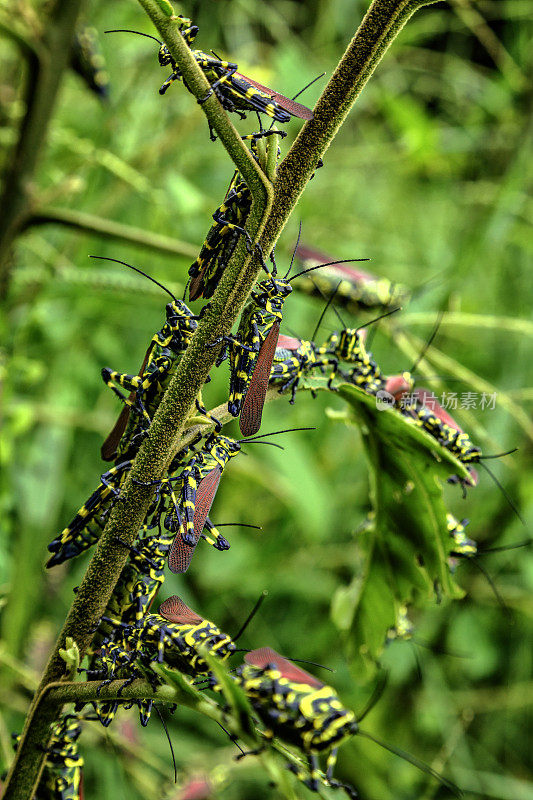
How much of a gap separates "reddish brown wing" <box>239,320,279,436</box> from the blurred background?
57 centimetres

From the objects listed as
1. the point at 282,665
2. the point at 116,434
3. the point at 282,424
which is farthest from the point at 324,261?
the point at 282,424

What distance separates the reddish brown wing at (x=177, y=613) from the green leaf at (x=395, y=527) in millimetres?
170

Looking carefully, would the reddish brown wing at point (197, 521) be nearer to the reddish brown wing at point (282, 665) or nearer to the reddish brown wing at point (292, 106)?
the reddish brown wing at point (282, 665)

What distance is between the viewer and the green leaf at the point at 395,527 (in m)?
0.50

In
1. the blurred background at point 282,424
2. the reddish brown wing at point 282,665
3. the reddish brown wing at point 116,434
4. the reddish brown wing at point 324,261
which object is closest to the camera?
the reddish brown wing at point 282,665

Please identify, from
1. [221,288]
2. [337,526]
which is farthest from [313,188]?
[221,288]

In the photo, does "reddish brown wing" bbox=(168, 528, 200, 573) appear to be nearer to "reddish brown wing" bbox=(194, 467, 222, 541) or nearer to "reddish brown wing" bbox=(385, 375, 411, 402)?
"reddish brown wing" bbox=(194, 467, 222, 541)

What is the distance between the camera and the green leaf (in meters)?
0.50

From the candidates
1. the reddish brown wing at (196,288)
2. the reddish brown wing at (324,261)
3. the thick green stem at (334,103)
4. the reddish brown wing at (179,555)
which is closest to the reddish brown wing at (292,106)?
the thick green stem at (334,103)

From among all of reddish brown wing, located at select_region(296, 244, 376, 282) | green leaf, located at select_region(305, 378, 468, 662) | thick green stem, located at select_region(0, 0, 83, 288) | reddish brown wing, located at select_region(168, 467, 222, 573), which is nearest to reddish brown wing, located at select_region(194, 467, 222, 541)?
reddish brown wing, located at select_region(168, 467, 222, 573)

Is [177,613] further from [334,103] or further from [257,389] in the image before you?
[334,103]

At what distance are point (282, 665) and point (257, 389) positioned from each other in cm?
15

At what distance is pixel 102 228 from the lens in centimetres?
84

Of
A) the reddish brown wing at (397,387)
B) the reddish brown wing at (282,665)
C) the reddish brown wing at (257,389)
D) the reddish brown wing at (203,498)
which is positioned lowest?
the reddish brown wing at (282,665)
